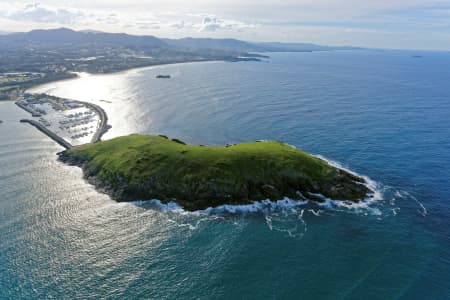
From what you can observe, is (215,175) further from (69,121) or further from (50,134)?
(69,121)

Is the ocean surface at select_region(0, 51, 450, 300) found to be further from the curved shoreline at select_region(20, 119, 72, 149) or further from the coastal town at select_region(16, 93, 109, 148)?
the coastal town at select_region(16, 93, 109, 148)

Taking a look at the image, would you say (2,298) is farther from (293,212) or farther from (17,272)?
(293,212)

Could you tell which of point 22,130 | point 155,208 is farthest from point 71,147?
point 155,208

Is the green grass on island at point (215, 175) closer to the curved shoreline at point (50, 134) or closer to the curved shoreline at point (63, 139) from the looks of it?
the curved shoreline at point (50, 134)

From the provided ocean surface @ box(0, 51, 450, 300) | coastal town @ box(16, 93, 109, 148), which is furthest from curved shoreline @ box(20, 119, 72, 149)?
ocean surface @ box(0, 51, 450, 300)

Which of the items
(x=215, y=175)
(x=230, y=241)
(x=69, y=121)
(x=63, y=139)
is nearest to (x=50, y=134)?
(x=63, y=139)
